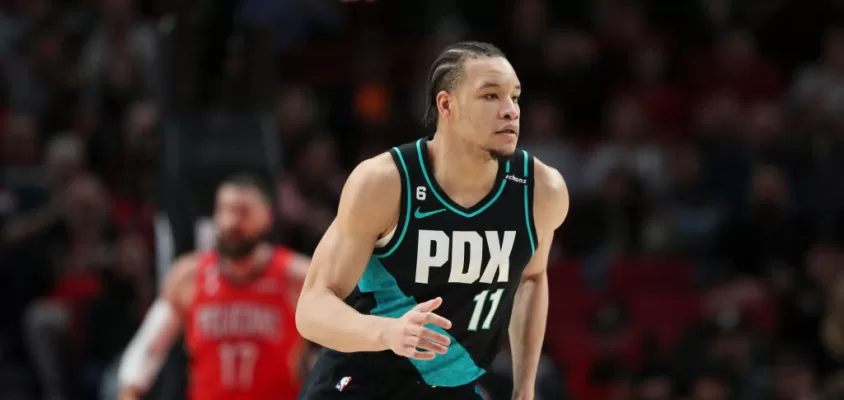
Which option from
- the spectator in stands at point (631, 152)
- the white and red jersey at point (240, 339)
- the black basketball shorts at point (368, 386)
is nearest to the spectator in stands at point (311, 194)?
the spectator in stands at point (631, 152)

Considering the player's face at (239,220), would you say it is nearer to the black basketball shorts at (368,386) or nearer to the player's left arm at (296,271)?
the player's left arm at (296,271)

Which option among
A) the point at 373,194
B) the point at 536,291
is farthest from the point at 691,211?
the point at 373,194

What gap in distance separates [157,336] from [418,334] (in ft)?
12.5

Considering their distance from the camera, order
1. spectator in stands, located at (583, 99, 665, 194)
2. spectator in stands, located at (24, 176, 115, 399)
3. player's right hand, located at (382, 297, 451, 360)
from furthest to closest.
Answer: spectator in stands, located at (583, 99, 665, 194), spectator in stands, located at (24, 176, 115, 399), player's right hand, located at (382, 297, 451, 360)

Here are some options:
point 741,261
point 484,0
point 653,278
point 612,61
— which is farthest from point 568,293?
point 484,0

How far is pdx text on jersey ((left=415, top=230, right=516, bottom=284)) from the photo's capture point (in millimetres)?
4684

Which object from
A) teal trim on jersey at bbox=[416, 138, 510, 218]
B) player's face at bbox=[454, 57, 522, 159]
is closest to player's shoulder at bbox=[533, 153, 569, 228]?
teal trim on jersey at bbox=[416, 138, 510, 218]

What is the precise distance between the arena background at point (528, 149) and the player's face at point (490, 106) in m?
3.63

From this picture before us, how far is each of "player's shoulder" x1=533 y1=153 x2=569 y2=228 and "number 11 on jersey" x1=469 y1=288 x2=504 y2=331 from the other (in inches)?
14.6

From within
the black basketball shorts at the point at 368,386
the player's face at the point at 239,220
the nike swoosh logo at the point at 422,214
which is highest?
the nike swoosh logo at the point at 422,214

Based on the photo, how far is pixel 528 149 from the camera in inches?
481

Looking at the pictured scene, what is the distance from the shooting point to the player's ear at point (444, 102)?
4781 millimetres

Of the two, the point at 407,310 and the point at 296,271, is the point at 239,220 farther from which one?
the point at 407,310

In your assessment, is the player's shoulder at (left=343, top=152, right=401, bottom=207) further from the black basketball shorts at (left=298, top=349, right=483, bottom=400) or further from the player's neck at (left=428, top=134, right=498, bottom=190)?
the black basketball shorts at (left=298, top=349, right=483, bottom=400)
